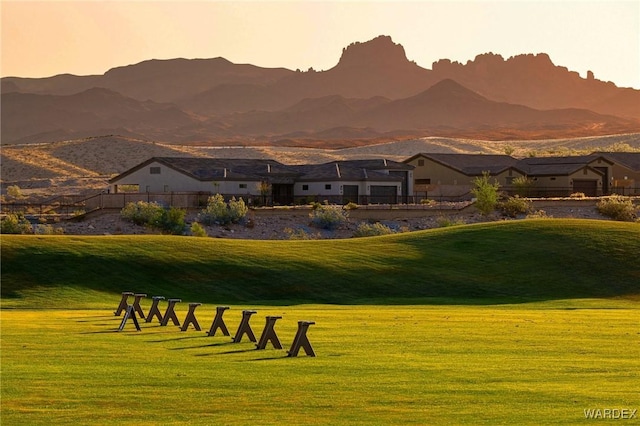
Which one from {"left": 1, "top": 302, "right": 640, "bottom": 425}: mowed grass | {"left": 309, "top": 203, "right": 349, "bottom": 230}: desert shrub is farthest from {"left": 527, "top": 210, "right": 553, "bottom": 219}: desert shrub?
{"left": 1, "top": 302, "right": 640, "bottom": 425}: mowed grass

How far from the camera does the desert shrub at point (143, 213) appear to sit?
335ft

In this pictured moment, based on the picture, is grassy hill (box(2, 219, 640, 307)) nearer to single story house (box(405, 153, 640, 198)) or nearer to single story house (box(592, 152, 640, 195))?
single story house (box(405, 153, 640, 198))

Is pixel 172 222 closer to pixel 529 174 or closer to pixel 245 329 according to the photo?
pixel 529 174

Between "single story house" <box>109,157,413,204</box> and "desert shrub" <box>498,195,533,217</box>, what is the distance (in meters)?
18.1

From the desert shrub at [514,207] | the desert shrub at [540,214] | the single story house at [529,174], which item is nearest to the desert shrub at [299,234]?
the desert shrub at [540,214]

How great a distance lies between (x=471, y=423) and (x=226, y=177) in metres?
108

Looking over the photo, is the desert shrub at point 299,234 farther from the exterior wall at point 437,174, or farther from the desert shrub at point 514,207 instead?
the exterior wall at point 437,174

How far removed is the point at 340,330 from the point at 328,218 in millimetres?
71693

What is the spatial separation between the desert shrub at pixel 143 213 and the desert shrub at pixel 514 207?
1447 inches

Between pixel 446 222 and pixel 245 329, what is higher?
pixel 245 329

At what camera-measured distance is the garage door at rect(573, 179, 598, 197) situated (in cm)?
14025

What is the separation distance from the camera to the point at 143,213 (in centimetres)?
10500

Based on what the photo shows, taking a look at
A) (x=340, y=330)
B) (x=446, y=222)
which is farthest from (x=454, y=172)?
(x=340, y=330)

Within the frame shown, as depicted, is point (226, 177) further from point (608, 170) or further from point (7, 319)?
point (7, 319)
